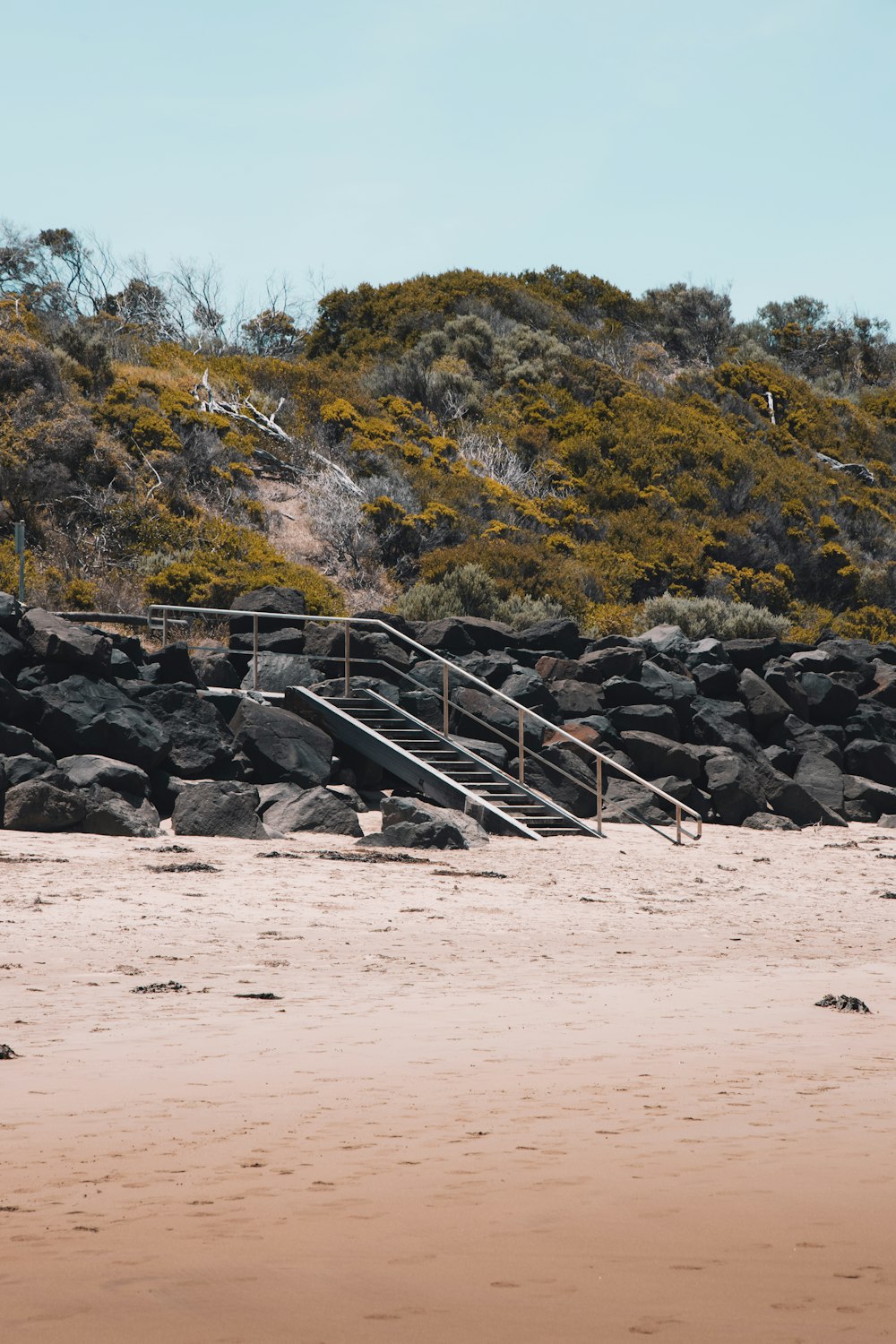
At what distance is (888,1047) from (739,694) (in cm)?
1706

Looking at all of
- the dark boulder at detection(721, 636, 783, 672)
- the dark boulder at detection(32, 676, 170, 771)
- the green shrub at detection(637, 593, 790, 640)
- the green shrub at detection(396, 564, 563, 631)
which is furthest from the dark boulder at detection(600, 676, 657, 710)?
the green shrub at detection(637, 593, 790, 640)

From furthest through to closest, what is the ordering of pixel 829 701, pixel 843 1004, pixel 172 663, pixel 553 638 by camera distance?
1. pixel 829 701
2. pixel 553 638
3. pixel 172 663
4. pixel 843 1004

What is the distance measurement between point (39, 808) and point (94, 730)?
222cm

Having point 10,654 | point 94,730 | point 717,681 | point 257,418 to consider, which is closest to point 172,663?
point 10,654

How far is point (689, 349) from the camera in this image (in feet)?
164

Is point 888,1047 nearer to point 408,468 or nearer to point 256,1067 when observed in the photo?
point 256,1067

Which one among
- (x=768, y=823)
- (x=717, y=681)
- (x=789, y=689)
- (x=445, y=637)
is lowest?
(x=768, y=823)

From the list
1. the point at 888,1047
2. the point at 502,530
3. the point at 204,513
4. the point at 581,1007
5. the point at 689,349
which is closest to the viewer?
the point at 888,1047

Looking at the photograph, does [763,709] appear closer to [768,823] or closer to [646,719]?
[646,719]

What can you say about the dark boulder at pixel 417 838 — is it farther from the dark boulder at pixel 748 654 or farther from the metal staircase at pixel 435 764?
the dark boulder at pixel 748 654

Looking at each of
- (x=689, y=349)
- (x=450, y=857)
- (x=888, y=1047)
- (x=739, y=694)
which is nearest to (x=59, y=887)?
(x=450, y=857)

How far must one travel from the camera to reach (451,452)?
35.5 m

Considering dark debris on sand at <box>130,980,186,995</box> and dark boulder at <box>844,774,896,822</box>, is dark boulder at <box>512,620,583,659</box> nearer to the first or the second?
dark boulder at <box>844,774,896,822</box>

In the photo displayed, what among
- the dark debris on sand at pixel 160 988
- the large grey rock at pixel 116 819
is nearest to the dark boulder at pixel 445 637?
the large grey rock at pixel 116 819
